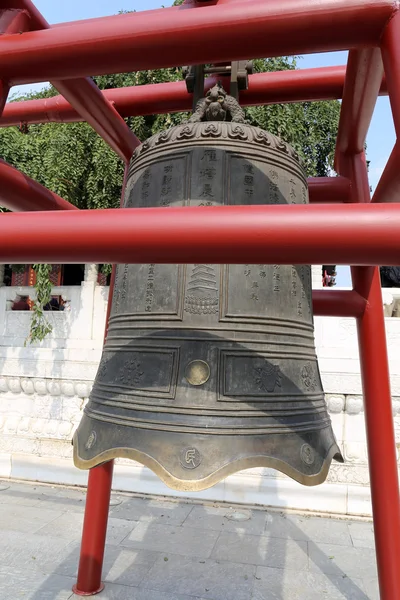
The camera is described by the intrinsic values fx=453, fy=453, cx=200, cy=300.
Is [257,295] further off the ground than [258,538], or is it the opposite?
[257,295]

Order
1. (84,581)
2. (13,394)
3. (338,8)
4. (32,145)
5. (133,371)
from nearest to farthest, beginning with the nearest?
(338,8)
(133,371)
(84,581)
(13,394)
(32,145)

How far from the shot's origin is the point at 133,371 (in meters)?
1.31

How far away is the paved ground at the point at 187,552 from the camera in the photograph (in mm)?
2434

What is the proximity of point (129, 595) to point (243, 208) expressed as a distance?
2.25 meters

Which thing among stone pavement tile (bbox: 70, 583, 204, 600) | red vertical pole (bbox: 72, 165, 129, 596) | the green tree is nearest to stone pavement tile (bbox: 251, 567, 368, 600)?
stone pavement tile (bbox: 70, 583, 204, 600)

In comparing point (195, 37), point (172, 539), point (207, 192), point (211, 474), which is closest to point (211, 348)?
point (211, 474)

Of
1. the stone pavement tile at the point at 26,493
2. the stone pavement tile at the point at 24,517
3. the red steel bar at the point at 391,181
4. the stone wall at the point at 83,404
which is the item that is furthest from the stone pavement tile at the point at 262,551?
the red steel bar at the point at 391,181

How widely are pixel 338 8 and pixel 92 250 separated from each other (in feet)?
2.94

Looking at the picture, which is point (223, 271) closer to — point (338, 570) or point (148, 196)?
point (148, 196)

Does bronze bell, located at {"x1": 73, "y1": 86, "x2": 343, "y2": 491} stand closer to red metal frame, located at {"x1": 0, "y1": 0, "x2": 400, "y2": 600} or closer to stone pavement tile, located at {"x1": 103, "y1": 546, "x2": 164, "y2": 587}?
red metal frame, located at {"x1": 0, "y1": 0, "x2": 400, "y2": 600}

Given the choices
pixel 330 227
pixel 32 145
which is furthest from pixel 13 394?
pixel 330 227

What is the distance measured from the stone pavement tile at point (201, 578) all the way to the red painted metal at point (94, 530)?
303 mm

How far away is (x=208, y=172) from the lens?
4.73ft

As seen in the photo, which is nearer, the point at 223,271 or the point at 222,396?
the point at 222,396
